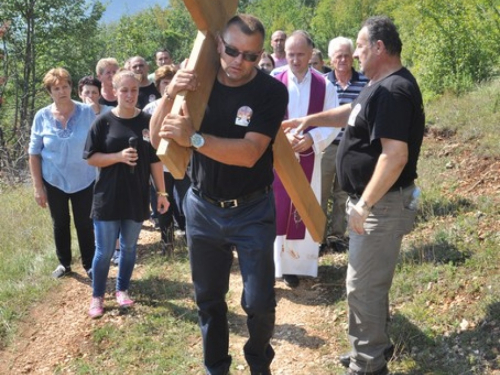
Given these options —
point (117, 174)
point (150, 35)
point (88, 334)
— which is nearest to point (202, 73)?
point (117, 174)

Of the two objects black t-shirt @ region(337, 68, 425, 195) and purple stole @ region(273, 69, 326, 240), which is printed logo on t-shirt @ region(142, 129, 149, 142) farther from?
black t-shirt @ region(337, 68, 425, 195)

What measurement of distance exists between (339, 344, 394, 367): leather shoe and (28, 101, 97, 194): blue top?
9.80 feet

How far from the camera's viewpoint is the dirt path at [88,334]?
4.02 m

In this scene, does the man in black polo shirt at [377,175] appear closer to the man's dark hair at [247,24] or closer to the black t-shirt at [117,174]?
the man's dark hair at [247,24]

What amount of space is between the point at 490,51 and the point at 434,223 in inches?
196

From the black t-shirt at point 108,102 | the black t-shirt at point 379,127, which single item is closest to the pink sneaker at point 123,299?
the black t-shirt at point 379,127

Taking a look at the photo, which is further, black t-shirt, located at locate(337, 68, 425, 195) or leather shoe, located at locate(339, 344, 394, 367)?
leather shoe, located at locate(339, 344, 394, 367)

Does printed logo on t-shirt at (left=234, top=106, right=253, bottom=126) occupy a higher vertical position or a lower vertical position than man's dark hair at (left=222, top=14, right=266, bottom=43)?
lower

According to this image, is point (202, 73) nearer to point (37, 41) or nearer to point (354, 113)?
point (354, 113)

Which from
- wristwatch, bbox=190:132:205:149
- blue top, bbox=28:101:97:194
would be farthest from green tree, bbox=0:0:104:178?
wristwatch, bbox=190:132:205:149

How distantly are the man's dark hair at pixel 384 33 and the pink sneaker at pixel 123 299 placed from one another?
3.02 metres

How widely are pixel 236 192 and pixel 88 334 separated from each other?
214 centimetres

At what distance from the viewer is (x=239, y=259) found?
3277 millimetres

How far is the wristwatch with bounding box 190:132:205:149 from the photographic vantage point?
2656 millimetres
